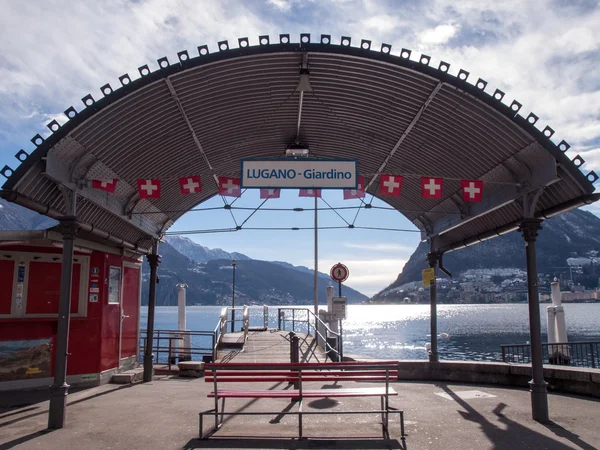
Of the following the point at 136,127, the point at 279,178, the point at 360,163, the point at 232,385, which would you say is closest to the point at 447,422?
the point at 279,178

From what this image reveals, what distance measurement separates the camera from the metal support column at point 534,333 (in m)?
8.89

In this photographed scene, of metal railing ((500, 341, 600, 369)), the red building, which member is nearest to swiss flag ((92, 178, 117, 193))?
the red building

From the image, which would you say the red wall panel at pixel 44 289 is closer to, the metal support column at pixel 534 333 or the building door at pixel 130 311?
the building door at pixel 130 311

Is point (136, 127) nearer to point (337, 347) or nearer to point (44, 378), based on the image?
point (44, 378)

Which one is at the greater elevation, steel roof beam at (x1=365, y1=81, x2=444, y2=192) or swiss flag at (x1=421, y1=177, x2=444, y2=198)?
steel roof beam at (x1=365, y1=81, x2=444, y2=192)

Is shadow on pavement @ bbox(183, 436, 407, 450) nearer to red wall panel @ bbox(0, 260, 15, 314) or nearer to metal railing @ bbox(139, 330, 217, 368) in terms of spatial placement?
red wall panel @ bbox(0, 260, 15, 314)

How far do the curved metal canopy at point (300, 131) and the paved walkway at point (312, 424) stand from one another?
12.2 feet

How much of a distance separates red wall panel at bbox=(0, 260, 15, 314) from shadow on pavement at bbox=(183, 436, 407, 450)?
666 cm

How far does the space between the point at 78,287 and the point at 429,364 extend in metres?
9.12

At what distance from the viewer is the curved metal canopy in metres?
9.24

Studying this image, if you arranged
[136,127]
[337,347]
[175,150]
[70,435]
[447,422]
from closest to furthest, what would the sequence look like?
1. [70,435]
2. [447,422]
3. [136,127]
4. [175,150]
5. [337,347]

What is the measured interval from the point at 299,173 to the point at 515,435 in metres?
5.68

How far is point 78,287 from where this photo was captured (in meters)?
12.7

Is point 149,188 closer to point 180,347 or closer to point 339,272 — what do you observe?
point 339,272
